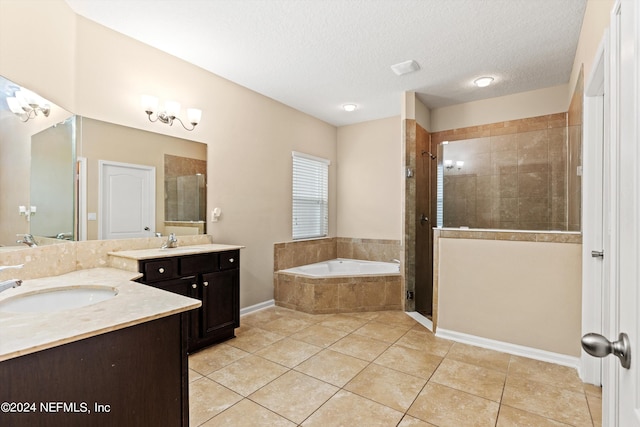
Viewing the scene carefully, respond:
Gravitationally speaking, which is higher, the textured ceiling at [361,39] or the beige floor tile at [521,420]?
the textured ceiling at [361,39]

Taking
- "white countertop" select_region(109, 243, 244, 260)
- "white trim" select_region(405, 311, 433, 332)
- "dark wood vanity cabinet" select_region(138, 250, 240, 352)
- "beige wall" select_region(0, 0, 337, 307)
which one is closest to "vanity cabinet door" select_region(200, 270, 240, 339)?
"dark wood vanity cabinet" select_region(138, 250, 240, 352)

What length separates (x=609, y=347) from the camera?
643 millimetres

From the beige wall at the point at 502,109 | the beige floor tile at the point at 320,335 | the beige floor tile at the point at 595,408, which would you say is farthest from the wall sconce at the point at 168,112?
the beige floor tile at the point at 595,408

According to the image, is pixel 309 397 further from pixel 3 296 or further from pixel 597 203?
pixel 597 203

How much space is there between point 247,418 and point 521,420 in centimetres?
160

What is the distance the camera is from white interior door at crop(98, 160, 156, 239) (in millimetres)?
2502

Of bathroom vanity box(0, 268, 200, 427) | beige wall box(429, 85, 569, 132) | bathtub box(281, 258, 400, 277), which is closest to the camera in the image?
bathroom vanity box(0, 268, 200, 427)

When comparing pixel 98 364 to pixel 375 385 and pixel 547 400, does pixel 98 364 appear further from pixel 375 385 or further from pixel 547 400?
pixel 547 400

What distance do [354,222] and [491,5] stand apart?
3.37m

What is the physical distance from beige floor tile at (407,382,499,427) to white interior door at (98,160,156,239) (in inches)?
99.8

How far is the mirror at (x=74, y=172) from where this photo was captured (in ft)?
5.88

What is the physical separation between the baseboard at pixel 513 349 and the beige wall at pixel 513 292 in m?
0.03

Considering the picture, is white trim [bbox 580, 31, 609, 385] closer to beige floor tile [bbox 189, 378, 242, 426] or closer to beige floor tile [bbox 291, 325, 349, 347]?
beige floor tile [bbox 291, 325, 349, 347]

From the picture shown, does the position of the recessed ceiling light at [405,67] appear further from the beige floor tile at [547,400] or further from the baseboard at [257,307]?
the baseboard at [257,307]
